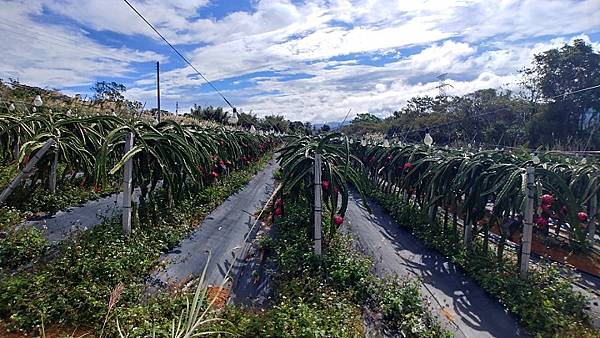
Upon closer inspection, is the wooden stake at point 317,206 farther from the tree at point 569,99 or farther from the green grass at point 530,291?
the tree at point 569,99

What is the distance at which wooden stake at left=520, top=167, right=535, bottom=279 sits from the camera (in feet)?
13.9

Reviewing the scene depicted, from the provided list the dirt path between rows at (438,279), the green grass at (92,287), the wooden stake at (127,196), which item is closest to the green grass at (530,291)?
the dirt path between rows at (438,279)

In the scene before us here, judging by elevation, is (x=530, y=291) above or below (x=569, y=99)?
below

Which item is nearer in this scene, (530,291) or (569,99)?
(530,291)

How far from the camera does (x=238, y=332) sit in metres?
2.98

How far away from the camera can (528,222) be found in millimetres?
4242

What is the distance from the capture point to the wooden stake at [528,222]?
13.9ft

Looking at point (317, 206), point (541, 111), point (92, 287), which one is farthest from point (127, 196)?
point (541, 111)

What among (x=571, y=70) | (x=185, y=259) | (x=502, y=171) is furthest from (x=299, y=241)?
(x=571, y=70)

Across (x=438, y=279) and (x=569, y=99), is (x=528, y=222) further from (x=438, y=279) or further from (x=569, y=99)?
(x=569, y=99)

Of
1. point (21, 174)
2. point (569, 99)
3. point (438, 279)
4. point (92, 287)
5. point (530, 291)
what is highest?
point (569, 99)

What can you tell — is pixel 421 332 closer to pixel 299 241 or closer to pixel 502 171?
pixel 299 241

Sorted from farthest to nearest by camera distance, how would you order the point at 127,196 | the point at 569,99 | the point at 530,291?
the point at 569,99
the point at 127,196
the point at 530,291

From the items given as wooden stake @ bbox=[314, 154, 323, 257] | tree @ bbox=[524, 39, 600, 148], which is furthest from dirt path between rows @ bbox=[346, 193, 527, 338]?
tree @ bbox=[524, 39, 600, 148]
